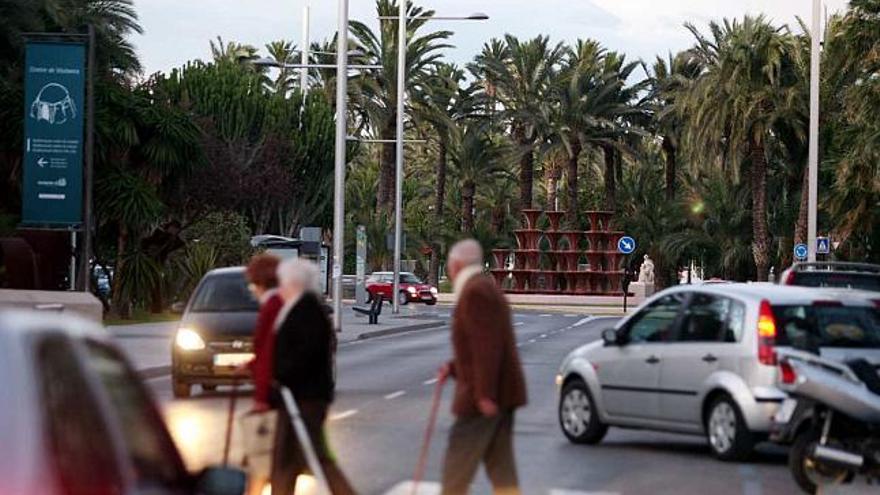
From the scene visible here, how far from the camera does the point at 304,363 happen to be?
11656 millimetres

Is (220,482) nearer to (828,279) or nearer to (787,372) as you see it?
(787,372)

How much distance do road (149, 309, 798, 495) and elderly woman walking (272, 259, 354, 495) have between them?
8.49 feet

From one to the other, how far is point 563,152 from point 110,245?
100 ft

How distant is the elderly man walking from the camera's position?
1133 cm

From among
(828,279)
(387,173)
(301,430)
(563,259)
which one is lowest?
(563,259)

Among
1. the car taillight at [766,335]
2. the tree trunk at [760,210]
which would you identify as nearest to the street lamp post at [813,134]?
the tree trunk at [760,210]

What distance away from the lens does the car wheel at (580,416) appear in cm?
1872

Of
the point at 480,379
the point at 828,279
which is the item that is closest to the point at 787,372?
the point at 480,379

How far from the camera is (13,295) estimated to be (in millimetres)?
33375

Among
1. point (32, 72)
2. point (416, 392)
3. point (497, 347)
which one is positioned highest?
point (32, 72)

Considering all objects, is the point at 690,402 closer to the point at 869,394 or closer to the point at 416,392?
the point at 869,394

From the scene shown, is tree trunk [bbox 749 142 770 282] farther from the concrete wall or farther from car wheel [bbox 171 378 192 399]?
car wheel [bbox 171 378 192 399]

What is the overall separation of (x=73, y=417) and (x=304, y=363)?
7030 millimetres

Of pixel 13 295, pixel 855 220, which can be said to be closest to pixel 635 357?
pixel 13 295
